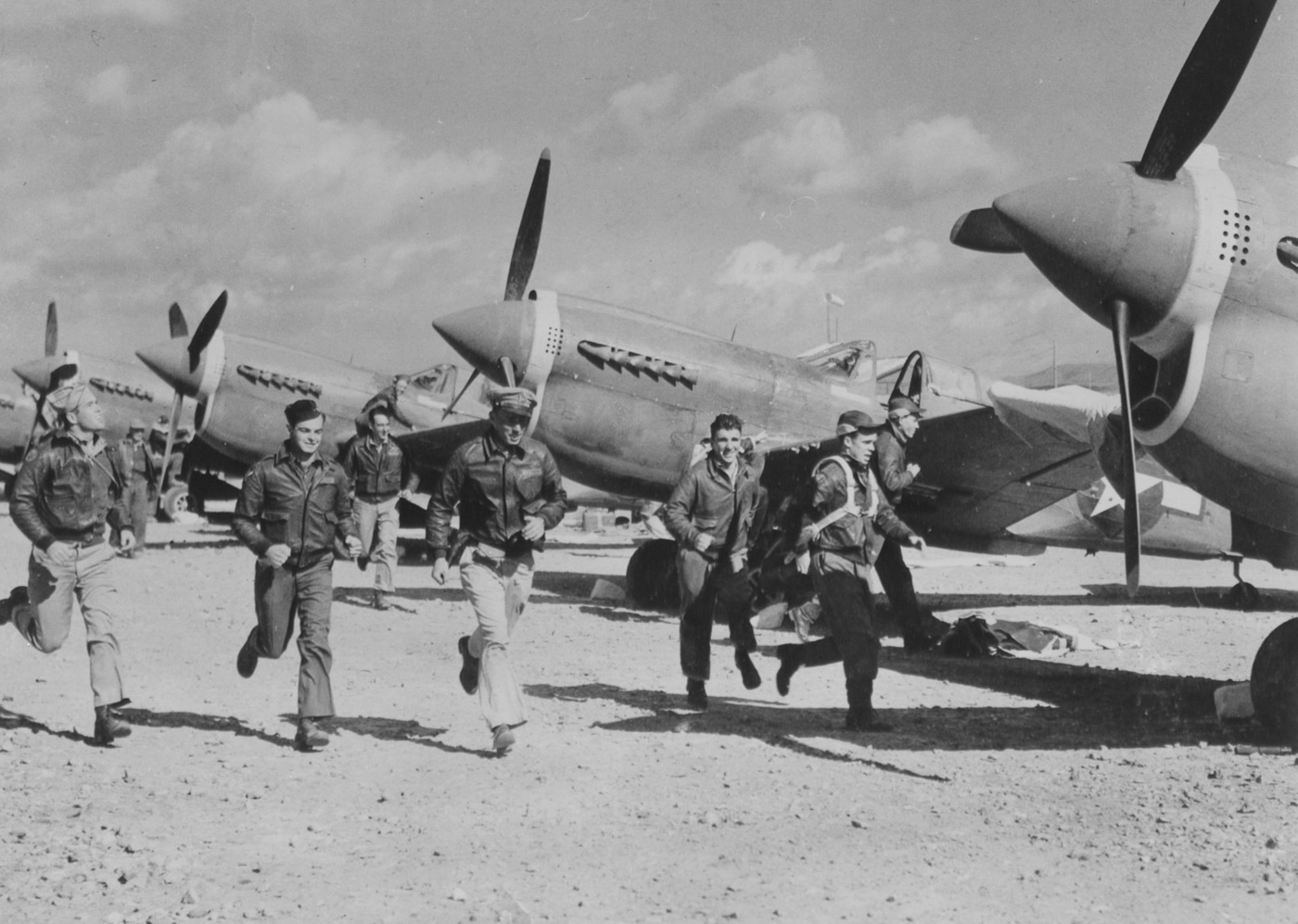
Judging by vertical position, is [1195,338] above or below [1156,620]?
above

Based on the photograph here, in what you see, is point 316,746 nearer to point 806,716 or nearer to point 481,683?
point 481,683

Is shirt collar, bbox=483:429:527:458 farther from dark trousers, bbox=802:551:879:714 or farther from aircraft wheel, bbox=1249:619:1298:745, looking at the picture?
aircraft wheel, bbox=1249:619:1298:745

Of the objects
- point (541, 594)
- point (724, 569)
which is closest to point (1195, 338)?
point (724, 569)

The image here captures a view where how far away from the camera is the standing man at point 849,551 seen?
611 centimetres

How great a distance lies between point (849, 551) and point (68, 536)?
3.95 m

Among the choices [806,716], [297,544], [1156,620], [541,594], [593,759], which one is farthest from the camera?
[541,594]

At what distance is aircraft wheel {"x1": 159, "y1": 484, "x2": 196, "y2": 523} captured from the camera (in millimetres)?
22688

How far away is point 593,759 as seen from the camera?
5.38 m

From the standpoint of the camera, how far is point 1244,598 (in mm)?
12398

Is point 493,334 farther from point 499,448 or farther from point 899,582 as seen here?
point 499,448

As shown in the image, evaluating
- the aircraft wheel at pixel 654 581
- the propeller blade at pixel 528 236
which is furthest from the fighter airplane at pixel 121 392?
the aircraft wheel at pixel 654 581

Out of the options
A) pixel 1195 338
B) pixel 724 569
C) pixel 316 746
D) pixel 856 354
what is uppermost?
pixel 856 354

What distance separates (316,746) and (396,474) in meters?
6.00

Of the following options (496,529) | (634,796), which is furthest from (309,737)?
(634,796)
